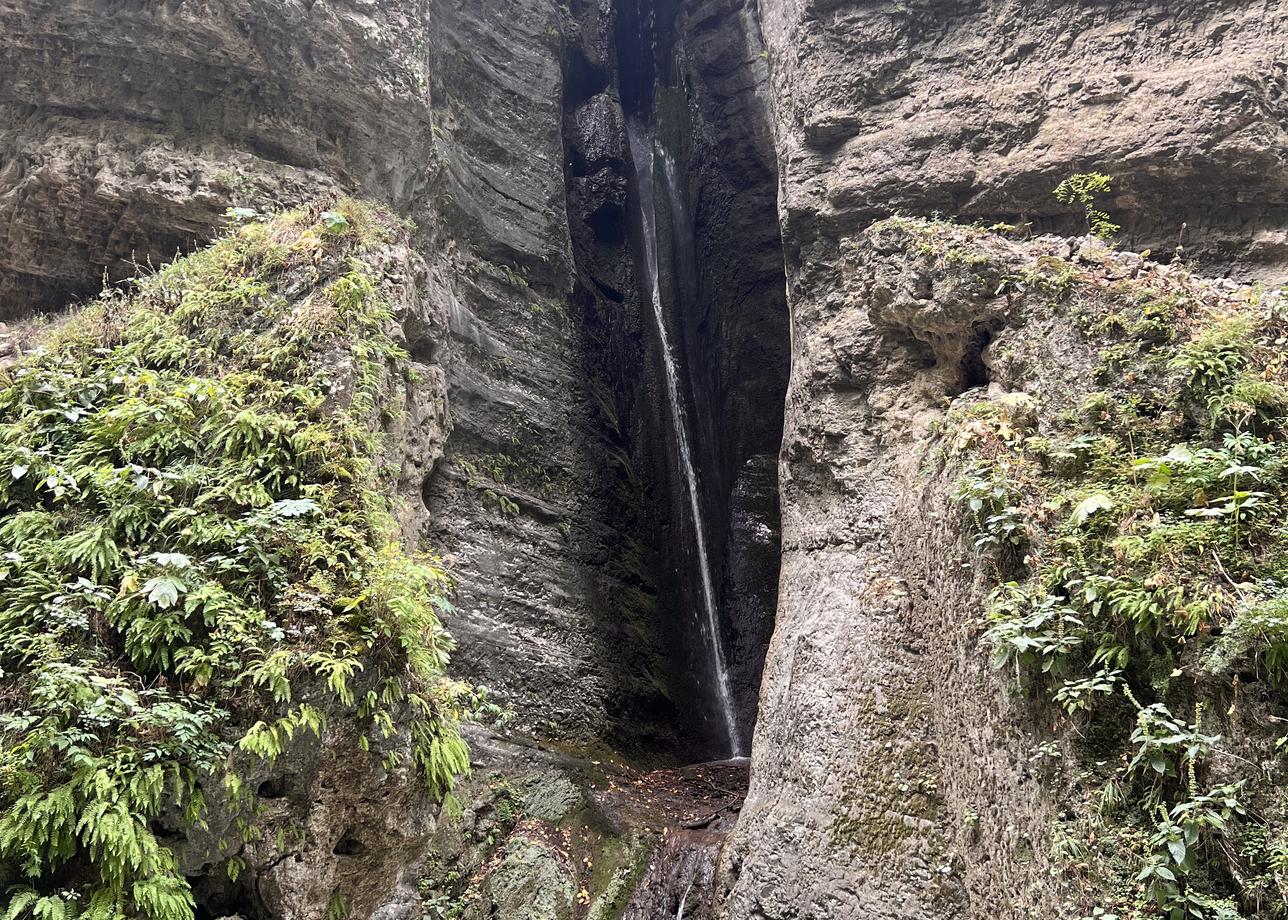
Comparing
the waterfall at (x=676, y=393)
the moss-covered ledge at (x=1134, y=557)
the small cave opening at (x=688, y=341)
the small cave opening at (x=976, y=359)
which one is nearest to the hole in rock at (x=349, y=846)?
the moss-covered ledge at (x=1134, y=557)

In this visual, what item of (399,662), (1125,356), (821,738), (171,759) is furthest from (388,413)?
(1125,356)

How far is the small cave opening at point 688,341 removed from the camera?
13.0 m

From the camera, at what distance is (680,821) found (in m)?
9.20

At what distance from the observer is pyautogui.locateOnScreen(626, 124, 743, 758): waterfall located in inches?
519

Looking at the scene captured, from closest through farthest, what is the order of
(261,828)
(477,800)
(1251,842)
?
(1251,842), (261,828), (477,800)

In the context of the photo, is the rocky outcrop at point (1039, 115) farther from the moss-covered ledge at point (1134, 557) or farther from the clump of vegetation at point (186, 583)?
the clump of vegetation at point (186, 583)

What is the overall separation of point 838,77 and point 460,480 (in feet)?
25.1

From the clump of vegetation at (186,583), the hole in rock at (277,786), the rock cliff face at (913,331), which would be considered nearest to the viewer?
the clump of vegetation at (186,583)

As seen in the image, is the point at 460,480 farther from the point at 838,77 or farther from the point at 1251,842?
the point at 1251,842

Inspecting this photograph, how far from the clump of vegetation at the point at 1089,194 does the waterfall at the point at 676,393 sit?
7.70m

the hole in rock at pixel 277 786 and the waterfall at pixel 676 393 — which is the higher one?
the waterfall at pixel 676 393

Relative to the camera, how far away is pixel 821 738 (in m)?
7.68

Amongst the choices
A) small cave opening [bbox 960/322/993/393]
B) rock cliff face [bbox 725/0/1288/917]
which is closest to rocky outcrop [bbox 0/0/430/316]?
rock cliff face [bbox 725/0/1288/917]

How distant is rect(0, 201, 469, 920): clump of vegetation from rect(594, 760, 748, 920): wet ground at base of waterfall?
3.42 meters
